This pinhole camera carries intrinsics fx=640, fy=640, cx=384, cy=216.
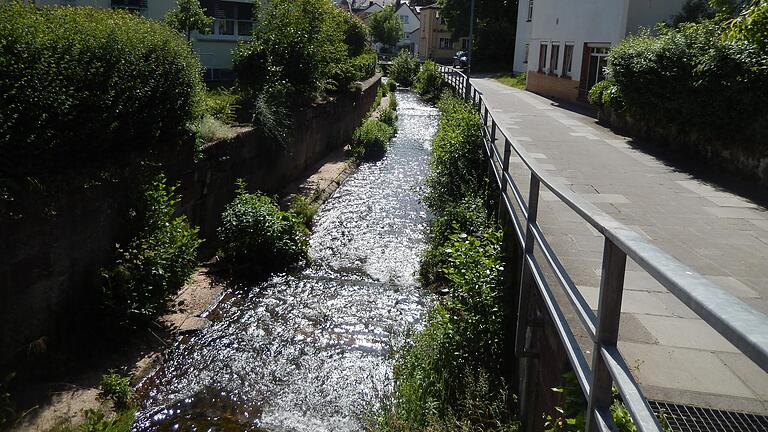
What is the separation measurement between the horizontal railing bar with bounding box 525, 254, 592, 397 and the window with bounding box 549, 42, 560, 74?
23332 mm

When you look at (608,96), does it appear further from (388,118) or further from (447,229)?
(388,118)

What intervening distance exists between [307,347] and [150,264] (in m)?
1.90

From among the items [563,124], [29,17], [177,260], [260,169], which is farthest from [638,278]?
[563,124]

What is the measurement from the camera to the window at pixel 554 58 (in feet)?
84.5

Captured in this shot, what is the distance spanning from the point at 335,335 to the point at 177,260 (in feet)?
6.48

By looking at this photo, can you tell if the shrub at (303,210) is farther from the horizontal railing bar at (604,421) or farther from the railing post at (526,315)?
the horizontal railing bar at (604,421)

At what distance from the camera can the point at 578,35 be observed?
22688 mm

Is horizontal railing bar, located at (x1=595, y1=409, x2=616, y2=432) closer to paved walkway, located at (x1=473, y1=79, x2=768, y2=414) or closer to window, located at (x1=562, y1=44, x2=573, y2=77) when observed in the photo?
paved walkway, located at (x1=473, y1=79, x2=768, y2=414)

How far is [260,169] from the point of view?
12047 millimetres

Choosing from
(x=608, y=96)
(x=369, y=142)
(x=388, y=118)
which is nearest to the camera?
(x=608, y=96)

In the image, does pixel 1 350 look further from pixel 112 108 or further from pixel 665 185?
pixel 665 185

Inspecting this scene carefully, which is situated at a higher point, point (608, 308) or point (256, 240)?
point (608, 308)

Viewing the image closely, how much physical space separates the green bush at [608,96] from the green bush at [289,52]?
6995 millimetres

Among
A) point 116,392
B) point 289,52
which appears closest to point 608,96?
point 289,52
